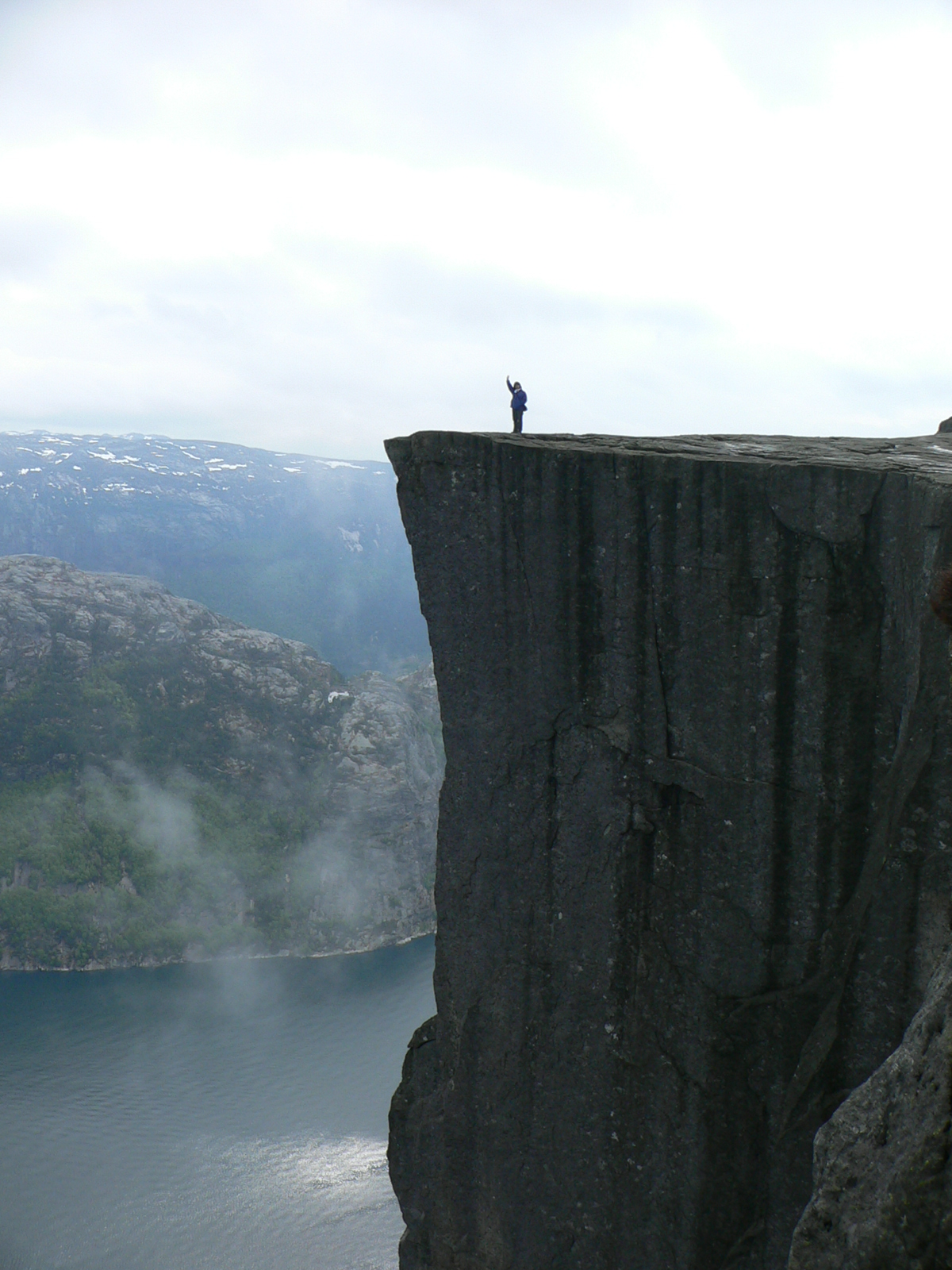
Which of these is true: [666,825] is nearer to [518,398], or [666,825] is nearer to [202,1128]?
[518,398]

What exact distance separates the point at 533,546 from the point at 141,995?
73.9 m

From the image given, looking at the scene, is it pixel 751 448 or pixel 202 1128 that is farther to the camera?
pixel 202 1128

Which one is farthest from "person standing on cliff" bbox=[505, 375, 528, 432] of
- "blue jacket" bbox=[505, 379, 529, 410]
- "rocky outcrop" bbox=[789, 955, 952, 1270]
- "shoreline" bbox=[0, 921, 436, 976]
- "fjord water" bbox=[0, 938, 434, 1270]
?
"shoreline" bbox=[0, 921, 436, 976]

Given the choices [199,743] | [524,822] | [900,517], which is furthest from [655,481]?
[199,743]

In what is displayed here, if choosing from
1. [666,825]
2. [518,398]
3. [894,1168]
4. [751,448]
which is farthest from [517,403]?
[894,1168]

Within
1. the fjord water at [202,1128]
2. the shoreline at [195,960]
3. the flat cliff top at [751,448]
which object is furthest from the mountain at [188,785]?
the flat cliff top at [751,448]

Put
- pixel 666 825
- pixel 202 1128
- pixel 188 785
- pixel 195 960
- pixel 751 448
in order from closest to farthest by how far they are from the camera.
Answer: pixel 666 825
pixel 751 448
pixel 202 1128
pixel 195 960
pixel 188 785

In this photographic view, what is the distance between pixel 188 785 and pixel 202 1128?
189 feet

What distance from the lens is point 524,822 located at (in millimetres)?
10422

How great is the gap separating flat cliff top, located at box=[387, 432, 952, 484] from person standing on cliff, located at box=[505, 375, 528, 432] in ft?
4.94

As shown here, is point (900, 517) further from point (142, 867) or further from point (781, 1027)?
point (142, 867)

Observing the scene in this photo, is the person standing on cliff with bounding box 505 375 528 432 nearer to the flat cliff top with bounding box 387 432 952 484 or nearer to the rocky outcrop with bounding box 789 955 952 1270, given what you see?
the flat cliff top with bounding box 387 432 952 484

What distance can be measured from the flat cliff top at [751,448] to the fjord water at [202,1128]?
126 feet

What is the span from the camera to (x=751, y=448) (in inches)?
417
